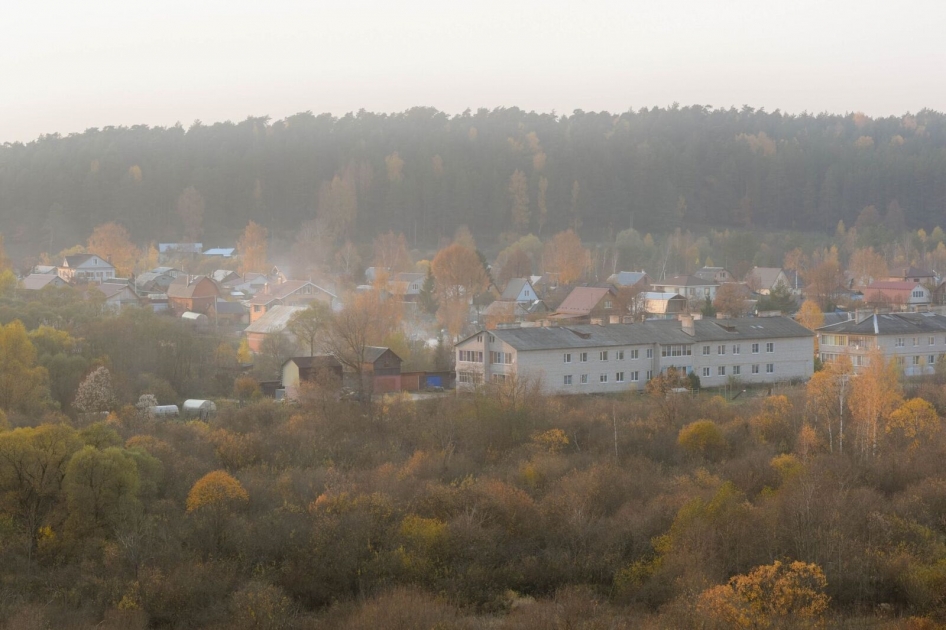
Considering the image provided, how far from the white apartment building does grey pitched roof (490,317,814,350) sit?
1.24m

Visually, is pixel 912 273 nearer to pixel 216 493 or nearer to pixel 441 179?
pixel 441 179

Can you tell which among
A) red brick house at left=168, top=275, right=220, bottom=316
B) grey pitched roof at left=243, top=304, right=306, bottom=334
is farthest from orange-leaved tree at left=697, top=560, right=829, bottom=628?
red brick house at left=168, top=275, right=220, bottom=316

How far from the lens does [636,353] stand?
1001 inches

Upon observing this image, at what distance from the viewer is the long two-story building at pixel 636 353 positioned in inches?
951

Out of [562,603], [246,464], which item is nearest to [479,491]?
[562,603]

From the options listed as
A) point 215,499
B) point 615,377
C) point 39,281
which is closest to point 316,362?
point 615,377

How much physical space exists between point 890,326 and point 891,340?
49 cm

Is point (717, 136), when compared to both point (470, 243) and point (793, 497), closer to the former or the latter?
point (470, 243)

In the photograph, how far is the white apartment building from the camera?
89.1ft

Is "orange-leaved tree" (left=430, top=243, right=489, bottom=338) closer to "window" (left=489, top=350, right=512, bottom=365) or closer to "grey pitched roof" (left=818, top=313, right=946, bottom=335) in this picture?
"window" (left=489, top=350, right=512, bottom=365)

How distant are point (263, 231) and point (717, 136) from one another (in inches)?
1616

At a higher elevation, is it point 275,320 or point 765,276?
point 275,320

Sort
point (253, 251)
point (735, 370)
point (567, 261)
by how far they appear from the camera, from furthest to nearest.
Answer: point (253, 251)
point (567, 261)
point (735, 370)

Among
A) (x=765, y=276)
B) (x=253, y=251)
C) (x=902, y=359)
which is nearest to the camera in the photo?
A: (x=902, y=359)
